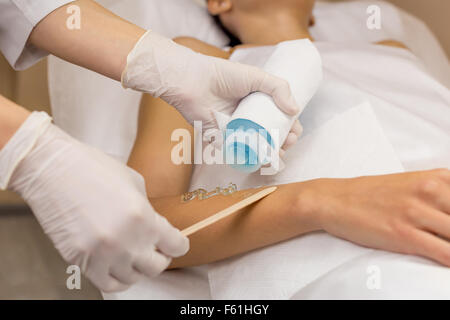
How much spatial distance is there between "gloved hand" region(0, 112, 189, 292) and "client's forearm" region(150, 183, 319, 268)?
0.30 m

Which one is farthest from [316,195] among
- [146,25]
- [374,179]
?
[146,25]

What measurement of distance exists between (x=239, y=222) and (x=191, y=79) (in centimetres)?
→ 32

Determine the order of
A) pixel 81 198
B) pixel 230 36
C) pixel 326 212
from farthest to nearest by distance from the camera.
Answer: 1. pixel 230 36
2. pixel 326 212
3. pixel 81 198

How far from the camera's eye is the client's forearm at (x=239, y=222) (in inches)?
41.1

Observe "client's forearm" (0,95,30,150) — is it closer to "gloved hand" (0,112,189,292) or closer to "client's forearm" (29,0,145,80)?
"gloved hand" (0,112,189,292)

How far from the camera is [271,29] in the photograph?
163cm

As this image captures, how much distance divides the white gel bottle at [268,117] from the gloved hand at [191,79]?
3 cm

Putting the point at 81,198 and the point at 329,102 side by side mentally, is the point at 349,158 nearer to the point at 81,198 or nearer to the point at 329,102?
the point at 329,102

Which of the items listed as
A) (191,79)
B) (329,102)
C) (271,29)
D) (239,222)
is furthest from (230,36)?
(239,222)

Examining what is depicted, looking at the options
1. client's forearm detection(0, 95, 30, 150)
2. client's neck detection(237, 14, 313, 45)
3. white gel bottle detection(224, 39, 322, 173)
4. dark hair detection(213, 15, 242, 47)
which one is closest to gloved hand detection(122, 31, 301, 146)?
white gel bottle detection(224, 39, 322, 173)

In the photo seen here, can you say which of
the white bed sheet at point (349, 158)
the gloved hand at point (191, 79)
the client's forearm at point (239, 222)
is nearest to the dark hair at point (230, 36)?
the white bed sheet at point (349, 158)

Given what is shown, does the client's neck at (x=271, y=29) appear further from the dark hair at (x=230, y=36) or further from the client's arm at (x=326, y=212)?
the client's arm at (x=326, y=212)

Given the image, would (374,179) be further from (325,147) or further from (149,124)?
(149,124)

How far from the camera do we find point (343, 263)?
982 millimetres
